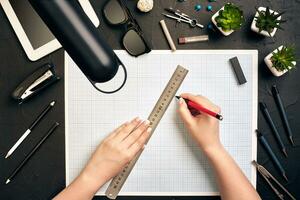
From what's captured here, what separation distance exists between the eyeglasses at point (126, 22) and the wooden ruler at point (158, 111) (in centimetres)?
10

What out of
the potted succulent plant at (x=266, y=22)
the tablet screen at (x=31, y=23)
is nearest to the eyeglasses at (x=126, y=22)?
the tablet screen at (x=31, y=23)

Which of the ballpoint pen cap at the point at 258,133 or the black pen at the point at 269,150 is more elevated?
the ballpoint pen cap at the point at 258,133

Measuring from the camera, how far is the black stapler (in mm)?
938

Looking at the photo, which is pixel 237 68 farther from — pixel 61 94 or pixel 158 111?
pixel 61 94

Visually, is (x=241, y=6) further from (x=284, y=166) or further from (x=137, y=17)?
(x=284, y=166)

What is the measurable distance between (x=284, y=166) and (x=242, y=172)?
0.38ft

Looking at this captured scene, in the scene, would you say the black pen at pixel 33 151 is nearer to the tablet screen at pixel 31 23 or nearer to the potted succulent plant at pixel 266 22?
the tablet screen at pixel 31 23

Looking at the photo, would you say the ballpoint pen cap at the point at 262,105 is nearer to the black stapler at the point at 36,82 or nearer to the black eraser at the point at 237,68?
the black eraser at the point at 237,68

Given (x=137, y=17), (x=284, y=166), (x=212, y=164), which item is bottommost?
(x=284, y=166)

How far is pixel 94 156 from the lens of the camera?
37.1 inches

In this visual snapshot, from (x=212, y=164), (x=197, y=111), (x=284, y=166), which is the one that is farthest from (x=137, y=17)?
(x=284, y=166)

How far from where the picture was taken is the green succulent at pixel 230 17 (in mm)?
878

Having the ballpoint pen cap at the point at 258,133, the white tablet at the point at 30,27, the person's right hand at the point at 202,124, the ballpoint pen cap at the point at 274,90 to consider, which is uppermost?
the white tablet at the point at 30,27

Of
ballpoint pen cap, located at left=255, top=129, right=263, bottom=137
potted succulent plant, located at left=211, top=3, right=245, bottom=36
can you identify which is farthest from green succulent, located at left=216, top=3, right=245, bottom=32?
ballpoint pen cap, located at left=255, top=129, right=263, bottom=137
